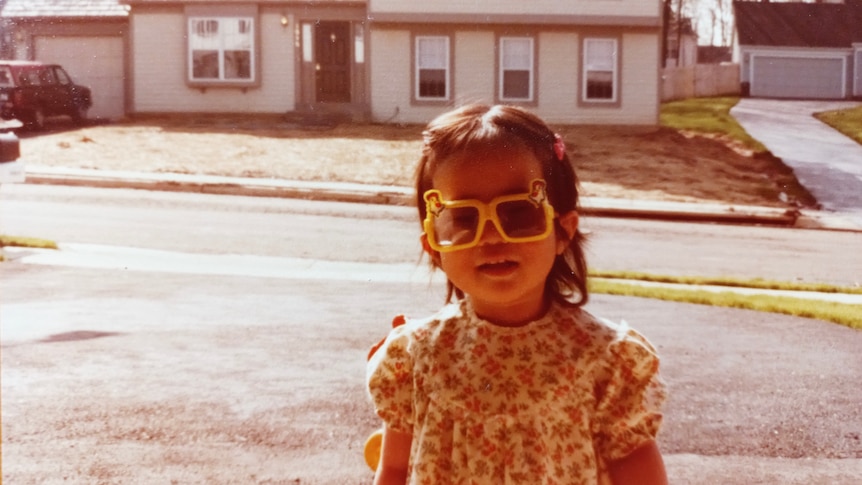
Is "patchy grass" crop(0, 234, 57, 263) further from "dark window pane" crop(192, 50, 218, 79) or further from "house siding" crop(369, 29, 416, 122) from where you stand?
"dark window pane" crop(192, 50, 218, 79)

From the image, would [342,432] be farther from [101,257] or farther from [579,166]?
[579,166]

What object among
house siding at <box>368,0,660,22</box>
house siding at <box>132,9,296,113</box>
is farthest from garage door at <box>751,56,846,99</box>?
house siding at <box>132,9,296,113</box>

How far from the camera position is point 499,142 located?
5.87ft

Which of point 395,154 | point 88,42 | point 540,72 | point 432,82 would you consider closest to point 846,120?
point 395,154

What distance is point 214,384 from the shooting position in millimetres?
4629

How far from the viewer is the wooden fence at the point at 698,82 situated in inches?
803

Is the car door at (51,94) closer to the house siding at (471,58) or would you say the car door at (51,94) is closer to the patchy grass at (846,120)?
the house siding at (471,58)

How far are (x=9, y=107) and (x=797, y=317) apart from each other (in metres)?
13.0

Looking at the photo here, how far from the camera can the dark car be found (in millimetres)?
16453

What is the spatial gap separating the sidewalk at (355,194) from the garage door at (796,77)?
5.32 ft

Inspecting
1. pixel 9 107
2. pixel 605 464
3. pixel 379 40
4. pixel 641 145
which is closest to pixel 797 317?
pixel 605 464

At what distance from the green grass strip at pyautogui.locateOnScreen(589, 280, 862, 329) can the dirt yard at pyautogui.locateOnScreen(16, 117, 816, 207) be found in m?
5.11

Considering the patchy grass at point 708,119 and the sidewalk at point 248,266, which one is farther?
the patchy grass at point 708,119

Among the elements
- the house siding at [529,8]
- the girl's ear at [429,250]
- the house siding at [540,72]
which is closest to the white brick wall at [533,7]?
the house siding at [529,8]
